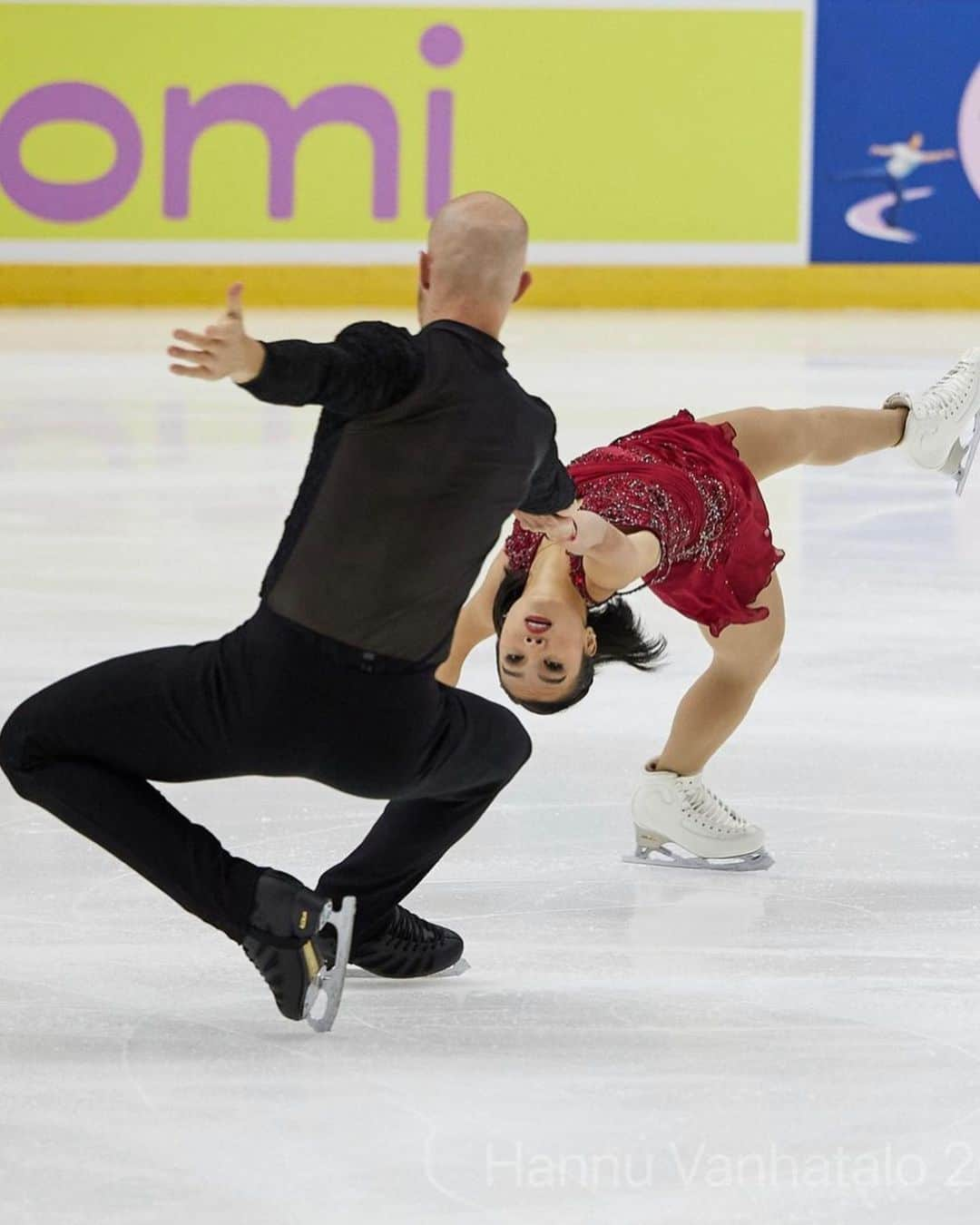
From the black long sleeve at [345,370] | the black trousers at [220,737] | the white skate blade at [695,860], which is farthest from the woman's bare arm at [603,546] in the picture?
the white skate blade at [695,860]

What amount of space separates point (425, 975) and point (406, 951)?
45 millimetres

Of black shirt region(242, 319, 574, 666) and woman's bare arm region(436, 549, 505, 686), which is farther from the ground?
black shirt region(242, 319, 574, 666)

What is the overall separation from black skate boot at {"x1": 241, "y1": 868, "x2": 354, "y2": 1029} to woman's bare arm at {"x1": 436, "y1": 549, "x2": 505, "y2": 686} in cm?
68

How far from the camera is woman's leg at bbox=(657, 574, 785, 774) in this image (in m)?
2.96

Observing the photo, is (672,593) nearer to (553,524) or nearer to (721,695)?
(721,695)

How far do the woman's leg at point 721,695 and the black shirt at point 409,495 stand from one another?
96 centimetres

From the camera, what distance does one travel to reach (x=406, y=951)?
2.34 metres

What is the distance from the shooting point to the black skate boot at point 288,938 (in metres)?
2.06

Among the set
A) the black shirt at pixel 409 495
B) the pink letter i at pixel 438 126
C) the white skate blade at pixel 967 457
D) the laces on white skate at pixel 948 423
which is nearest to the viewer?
the black shirt at pixel 409 495

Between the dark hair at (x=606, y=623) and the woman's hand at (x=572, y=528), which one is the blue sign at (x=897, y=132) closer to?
the dark hair at (x=606, y=623)

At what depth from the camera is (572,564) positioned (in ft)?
8.48

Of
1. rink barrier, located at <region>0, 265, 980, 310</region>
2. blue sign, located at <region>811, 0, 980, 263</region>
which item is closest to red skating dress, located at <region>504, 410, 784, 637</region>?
rink barrier, located at <region>0, 265, 980, 310</region>

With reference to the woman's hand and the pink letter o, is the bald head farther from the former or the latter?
the pink letter o

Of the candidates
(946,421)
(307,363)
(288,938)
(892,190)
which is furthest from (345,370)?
(892,190)
